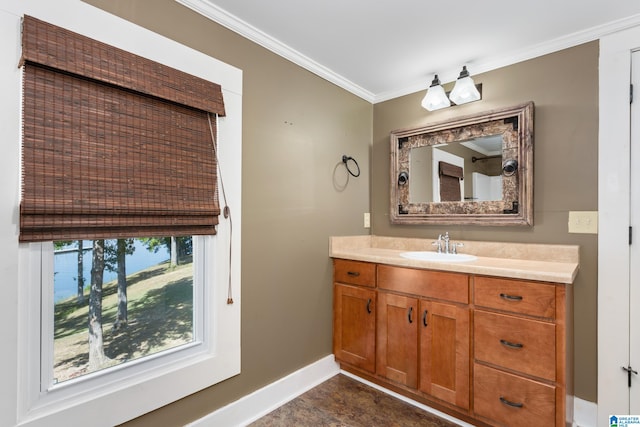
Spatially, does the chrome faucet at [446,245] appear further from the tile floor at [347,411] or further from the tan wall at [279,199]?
the tile floor at [347,411]

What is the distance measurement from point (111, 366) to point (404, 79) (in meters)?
2.60

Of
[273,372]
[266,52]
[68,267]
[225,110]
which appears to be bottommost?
[273,372]

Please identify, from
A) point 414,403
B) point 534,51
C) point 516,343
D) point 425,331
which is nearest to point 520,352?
point 516,343

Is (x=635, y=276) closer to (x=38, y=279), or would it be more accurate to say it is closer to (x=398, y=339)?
(x=398, y=339)

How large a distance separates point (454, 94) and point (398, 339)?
172 cm

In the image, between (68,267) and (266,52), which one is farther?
(266,52)

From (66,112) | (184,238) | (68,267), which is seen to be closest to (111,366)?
(68,267)

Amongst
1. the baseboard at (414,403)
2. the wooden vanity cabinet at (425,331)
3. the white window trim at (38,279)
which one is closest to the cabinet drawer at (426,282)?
the wooden vanity cabinet at (425,331)

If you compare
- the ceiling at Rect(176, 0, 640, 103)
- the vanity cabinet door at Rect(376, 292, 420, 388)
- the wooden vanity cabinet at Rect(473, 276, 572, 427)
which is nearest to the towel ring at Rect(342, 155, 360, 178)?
the ceiling at Rect(176, 0, 640, 103)

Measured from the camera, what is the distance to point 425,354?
191cm

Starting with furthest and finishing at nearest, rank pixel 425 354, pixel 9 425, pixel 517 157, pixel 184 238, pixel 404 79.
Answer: pixel 404 79
pixel 517 157
pixel 425 354
pixel 184 238
pixel 9 425

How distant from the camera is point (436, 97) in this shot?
2.31 meters

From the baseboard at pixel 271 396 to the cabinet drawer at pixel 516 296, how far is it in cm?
123

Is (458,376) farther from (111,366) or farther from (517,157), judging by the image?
(111,366)
